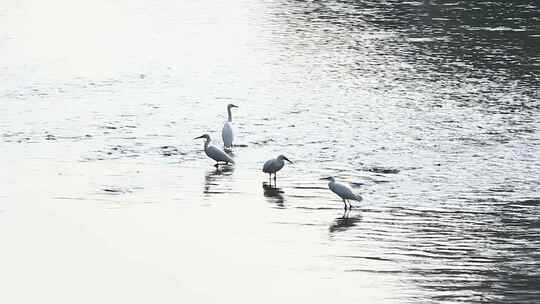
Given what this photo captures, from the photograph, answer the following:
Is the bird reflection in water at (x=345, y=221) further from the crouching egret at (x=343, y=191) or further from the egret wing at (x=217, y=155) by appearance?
the egret wing at (x=217, y=155)

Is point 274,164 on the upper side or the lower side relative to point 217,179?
upper

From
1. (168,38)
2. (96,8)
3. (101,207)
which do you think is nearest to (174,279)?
(101,207)

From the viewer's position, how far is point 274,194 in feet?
83.1

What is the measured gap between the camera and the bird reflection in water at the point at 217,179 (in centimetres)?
2570

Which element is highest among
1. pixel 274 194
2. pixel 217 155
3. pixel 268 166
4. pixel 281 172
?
pixel 268 166

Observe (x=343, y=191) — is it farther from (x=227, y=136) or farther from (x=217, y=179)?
(x=227, y=136)

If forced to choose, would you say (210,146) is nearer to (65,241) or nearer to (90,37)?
(65,241)

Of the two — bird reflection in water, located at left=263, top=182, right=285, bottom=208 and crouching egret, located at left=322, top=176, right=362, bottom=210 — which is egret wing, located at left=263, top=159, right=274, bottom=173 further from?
crouching egret, located at left=322, top=176, right=362, bottom=210

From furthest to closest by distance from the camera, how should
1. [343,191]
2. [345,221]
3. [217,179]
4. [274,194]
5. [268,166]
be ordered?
[217,179], [268,166], [274,194], [343,191], [345,221]

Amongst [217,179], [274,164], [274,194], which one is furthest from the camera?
[217,179]

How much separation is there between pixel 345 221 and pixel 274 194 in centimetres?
262

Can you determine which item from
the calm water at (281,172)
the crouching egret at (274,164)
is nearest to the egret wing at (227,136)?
the calm water at (281,172)

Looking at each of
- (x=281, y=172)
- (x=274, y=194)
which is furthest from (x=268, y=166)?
(x=281, y=172)

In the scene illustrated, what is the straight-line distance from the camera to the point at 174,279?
20.1 meters
